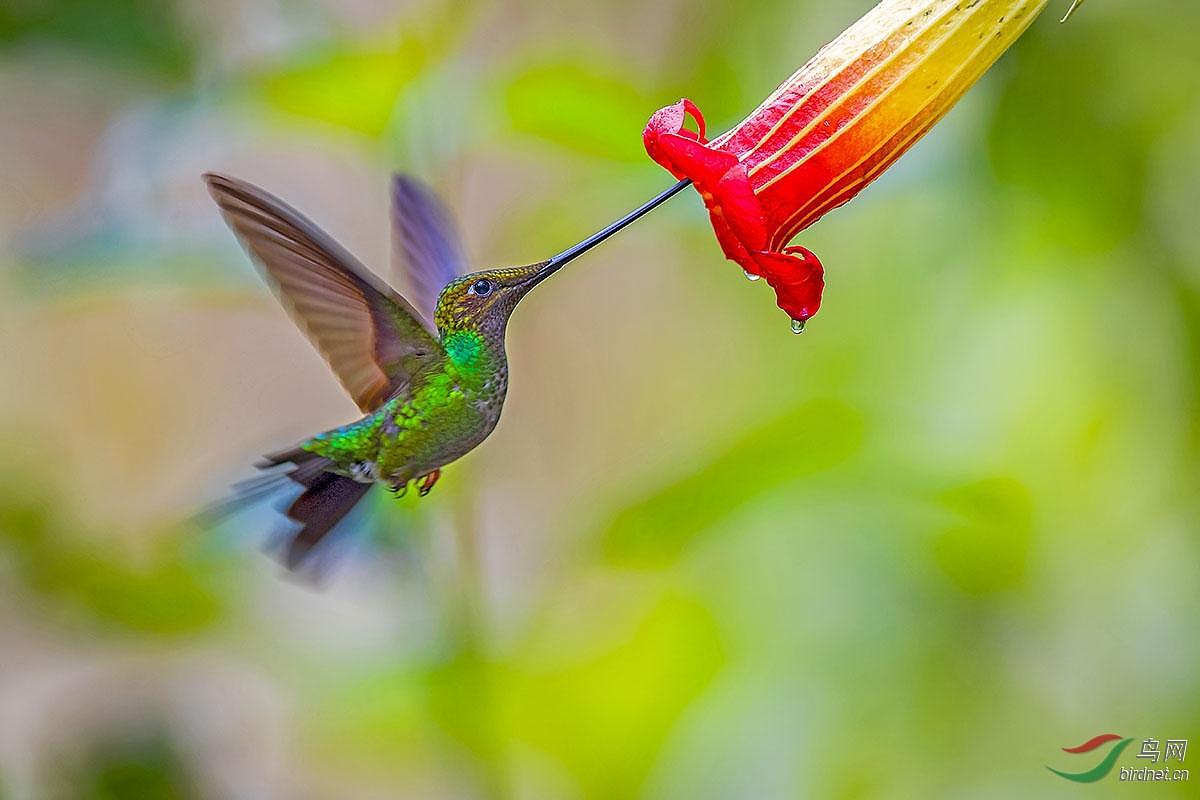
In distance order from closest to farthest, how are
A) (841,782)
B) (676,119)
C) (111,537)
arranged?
(676,119), (841,782), (111,537)

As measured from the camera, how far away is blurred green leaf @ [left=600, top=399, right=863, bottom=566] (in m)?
1.11

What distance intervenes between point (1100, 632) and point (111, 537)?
42.7 inches

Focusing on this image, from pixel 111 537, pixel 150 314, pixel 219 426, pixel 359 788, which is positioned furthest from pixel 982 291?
pixel 150 314

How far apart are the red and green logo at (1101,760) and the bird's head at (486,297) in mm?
881

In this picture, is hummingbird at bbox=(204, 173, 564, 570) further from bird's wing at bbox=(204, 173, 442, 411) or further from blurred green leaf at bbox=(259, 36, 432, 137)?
blurred green leaf at bbox=(259, 36, 432, 137)

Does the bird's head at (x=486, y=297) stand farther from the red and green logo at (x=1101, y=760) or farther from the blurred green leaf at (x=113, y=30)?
the red and green logo at (x=1101, y=760)

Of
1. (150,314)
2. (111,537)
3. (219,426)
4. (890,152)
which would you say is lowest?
(890,152)

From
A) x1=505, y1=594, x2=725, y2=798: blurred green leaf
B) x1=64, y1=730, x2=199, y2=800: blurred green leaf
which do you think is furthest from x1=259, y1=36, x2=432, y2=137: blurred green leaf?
x1=64, y1=730, x2=199, y2=800: blurred green leaf

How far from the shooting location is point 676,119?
646 mm

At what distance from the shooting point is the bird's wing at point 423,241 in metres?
0.83

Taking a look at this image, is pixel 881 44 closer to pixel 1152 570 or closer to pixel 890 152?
pixel 890 152

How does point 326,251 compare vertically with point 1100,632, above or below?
above

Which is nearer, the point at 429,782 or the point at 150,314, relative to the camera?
the point at 429,782

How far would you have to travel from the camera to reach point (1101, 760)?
1.26 m
